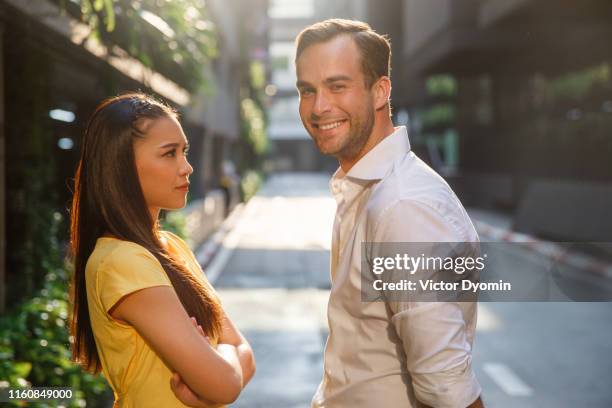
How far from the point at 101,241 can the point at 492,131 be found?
29.9 meters

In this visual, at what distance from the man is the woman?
1.24 feet

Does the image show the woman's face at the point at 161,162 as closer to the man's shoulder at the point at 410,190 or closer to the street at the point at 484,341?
the man's shoulder at the point at 410,190

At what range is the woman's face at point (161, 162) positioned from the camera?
2117 mm

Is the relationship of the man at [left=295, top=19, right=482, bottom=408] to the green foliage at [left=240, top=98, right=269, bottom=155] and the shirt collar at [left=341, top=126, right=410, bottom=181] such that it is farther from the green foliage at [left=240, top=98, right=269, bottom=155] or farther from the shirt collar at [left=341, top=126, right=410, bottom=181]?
the green foliage at [left=240, top=98, right=269, bottom=155]

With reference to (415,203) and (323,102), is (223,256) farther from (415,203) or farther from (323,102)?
(415,203)

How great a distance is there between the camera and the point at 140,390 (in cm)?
209

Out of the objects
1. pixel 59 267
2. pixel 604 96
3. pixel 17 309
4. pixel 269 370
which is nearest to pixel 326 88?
Answer: pixel 17 309

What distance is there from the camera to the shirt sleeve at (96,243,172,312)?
1953 millimetres

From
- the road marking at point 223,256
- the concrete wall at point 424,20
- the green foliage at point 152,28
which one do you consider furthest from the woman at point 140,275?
the concrete wall at point 424,20

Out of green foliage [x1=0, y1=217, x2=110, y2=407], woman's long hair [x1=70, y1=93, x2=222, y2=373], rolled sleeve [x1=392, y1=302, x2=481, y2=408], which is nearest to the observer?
rolled sleeve [x1=392, y1=302, x2=481, y2=408]

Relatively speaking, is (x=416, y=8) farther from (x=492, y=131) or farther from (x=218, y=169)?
(x=218, y=169)

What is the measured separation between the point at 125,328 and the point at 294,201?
3581 centimetres

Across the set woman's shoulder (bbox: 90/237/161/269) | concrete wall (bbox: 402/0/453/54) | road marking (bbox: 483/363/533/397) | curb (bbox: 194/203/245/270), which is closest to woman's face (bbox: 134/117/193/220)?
woman's shoulder (bbox: 90/237/161/269)

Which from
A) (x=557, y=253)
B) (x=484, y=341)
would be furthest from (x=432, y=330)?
(x=557, y=253)
